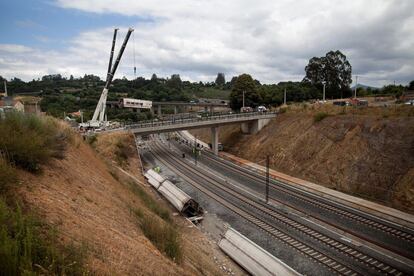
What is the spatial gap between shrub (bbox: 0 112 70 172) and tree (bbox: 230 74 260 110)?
237 ft

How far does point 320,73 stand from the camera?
321 ft

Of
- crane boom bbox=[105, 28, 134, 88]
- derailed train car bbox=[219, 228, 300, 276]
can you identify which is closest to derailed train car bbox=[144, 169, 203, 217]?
derailed train car bbox=[219, 228, 300, 276]

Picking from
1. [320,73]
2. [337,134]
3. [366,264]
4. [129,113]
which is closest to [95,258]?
[366,264]

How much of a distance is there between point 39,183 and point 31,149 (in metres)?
1.81

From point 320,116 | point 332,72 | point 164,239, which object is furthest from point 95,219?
point 332,72

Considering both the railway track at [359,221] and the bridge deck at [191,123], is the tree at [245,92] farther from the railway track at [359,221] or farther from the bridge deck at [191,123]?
the railway track at [359,221]

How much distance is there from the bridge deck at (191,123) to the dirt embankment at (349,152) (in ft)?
18.5

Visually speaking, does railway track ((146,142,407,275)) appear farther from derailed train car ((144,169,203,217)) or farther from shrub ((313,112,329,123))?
shrub ((313,112,329,123))

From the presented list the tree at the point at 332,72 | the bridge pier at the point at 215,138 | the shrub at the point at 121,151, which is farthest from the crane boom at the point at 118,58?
the tree at the point at 332,72

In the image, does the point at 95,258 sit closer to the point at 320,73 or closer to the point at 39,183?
the point at 39,183

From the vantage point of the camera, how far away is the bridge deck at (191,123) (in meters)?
52.9

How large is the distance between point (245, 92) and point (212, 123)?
104 feet

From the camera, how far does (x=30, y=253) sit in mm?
6789

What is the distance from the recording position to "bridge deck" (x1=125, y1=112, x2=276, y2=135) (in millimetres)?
52875
